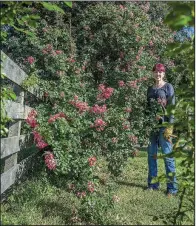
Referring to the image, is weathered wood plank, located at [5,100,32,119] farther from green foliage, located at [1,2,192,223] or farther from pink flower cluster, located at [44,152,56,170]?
pink flower cluster, located at [44,152,56,170]

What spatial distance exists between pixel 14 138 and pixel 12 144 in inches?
4.9

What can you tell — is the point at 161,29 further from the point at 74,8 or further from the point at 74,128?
the point at 74,128

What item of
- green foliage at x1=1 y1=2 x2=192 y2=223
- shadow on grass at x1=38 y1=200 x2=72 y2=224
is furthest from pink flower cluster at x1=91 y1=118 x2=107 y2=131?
shadow on grass at x1=38 y1=200 x2=72 y2=224

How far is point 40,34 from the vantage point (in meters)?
9.12

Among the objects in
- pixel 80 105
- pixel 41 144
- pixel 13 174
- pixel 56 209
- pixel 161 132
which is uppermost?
pixel 80 105

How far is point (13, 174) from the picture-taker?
4.80 metres

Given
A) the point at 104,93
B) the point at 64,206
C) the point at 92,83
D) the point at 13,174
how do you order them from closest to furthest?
the point at 64,206
the point at 13,174
the point at 104,93
the point at 92,83

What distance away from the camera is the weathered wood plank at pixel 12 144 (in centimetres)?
408

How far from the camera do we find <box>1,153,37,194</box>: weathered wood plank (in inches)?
168

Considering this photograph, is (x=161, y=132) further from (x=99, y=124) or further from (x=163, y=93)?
(x=99, y=124)

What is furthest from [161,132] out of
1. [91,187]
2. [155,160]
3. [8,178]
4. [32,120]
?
[8,178]

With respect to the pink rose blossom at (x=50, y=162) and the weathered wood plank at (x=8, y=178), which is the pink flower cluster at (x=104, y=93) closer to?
the pink rose blossom at (x=50, y=162)

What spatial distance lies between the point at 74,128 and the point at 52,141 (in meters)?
0.40

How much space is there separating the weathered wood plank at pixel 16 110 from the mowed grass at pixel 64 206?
795 mm
